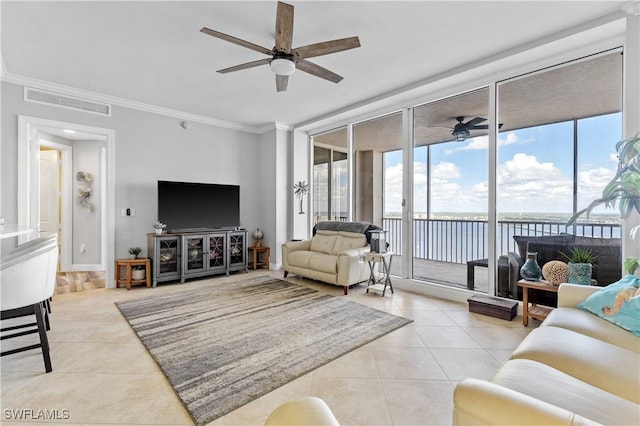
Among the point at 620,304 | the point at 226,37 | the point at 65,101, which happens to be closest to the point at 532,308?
the point at 620,304

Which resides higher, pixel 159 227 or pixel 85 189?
pixel 85 189

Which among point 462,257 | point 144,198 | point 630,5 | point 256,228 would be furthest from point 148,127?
point 630,5

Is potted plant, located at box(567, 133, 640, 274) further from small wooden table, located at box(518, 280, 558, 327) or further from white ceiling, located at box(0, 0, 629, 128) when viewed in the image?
white ceiling, located at box(0, 0, 629, 128)

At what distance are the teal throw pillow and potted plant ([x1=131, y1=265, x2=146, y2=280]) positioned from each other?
16.3ft

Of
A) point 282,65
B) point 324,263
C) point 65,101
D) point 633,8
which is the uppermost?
point 633,8

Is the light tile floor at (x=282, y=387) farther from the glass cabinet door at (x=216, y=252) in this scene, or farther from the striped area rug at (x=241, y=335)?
the glass cabinet door at (x=216, y=252)

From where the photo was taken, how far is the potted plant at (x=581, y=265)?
100 inches

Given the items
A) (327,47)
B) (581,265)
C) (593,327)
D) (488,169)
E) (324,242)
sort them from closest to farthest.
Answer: (593,327), (327,47), (581,265), (488,169), (324,242)

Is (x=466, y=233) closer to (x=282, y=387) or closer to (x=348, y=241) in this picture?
(x=348, y=241)

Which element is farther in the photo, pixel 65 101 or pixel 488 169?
pixel 65 101

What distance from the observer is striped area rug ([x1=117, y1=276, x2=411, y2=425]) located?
1.89 meters

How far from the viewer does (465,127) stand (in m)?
3.79

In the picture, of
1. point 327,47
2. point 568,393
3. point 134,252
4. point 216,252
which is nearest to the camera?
point 568,393

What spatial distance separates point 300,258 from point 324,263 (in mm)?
538
